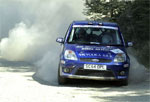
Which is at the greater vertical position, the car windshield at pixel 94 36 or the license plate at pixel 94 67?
the car windshield at pixel 94 36

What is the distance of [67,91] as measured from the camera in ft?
28.9

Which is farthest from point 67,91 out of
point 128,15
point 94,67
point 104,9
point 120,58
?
point 128,15

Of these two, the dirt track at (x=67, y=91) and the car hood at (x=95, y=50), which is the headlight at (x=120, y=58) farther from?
the dirt track at (x=67, y=91)

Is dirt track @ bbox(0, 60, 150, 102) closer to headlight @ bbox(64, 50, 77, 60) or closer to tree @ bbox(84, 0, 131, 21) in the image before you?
headlight @ bbox(64, 50, 77, 60)

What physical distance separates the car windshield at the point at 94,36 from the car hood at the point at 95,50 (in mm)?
350

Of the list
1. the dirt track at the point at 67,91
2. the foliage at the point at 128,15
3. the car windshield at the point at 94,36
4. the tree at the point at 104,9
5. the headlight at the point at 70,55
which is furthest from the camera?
the tree at the point at 104,9

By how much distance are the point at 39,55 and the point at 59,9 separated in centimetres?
636

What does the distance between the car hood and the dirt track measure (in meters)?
0.79

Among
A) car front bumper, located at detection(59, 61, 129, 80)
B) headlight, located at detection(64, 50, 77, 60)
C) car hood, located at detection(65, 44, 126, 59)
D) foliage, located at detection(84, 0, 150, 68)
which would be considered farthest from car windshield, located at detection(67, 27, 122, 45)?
foliage, located at detection(84, 0, 150, 68)

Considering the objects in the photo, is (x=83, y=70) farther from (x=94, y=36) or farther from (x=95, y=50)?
(x=94, y=36)

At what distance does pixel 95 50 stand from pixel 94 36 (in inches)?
38.5

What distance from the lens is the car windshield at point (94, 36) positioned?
418 inches

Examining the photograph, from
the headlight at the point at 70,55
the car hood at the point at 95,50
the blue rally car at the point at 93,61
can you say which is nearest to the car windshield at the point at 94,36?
the blue rally car at the point at 93,61

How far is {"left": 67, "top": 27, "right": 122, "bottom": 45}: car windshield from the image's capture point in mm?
10617
